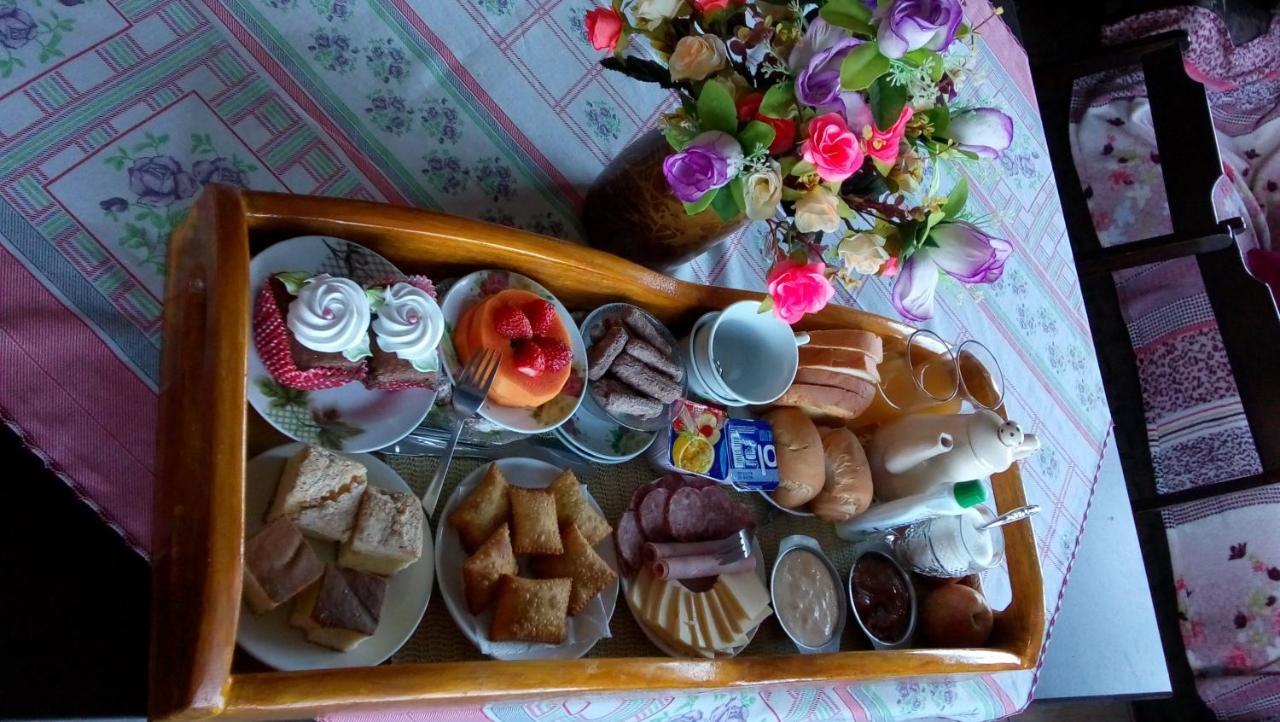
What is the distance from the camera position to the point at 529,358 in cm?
81

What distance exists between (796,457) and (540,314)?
0.35m

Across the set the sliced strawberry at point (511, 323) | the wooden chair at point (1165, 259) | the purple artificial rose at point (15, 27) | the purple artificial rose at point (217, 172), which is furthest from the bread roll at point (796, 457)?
the wooden chair at point (1165, 259)

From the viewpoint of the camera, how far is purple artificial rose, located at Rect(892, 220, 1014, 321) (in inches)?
30.7

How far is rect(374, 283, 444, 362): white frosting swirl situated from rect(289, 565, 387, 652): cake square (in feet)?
0.63

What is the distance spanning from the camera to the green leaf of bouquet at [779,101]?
0.73m

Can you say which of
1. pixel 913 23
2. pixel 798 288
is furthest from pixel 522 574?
pixel 913 23

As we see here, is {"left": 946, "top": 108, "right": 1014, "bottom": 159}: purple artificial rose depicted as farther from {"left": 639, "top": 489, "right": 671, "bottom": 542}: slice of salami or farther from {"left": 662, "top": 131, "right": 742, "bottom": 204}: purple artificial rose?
{"left": 639, "top": 489, "right": 671, "bottom": 542}: slice of salami

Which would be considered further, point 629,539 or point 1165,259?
point 1165,259

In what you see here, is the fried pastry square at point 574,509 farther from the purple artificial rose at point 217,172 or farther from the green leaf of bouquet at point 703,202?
the purple artificial rose at point 217,172

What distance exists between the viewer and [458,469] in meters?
0.86

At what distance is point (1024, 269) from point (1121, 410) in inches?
27.6

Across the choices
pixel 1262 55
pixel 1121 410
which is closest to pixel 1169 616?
pixel 1121 410

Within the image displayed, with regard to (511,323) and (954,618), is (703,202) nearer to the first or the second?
(511,323)

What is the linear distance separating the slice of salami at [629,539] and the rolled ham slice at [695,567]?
0.07 ft
